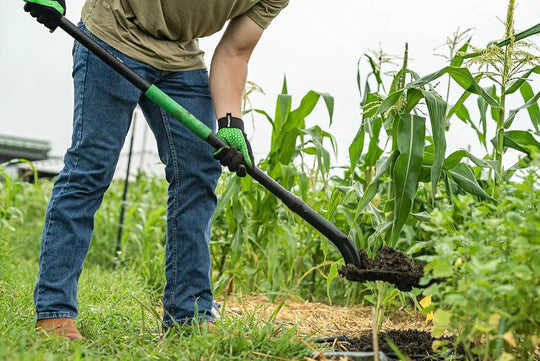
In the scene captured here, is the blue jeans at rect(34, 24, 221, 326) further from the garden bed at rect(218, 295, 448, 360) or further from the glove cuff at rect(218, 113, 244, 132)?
the garden bed at rect(218, 295, 448, 360)

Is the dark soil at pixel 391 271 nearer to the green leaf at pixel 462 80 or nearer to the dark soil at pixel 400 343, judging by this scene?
the dark soil at pixel 400 343

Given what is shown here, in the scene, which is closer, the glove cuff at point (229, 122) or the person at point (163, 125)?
the person at point (163, 125)

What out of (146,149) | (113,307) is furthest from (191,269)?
(146,149)

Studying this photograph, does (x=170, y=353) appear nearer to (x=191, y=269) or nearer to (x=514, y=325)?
(x=191, y=269)

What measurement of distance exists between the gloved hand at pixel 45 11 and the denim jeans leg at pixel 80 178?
0.35 ft

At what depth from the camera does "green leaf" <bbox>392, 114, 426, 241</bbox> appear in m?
1.68

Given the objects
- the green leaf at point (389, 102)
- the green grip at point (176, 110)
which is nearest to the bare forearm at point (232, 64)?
the green grip at point (176, 110)

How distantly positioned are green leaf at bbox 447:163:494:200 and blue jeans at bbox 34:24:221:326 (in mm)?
749

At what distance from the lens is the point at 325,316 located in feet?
7.66

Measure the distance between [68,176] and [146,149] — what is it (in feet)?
30.7

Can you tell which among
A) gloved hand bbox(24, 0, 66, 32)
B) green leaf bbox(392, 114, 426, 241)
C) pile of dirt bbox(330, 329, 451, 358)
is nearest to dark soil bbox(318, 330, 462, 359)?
pile of dirt bbox(330, 329, 451, 358)

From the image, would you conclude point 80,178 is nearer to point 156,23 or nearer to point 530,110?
point 156,23

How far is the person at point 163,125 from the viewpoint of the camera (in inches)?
63.7

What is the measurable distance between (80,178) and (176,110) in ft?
1.08
